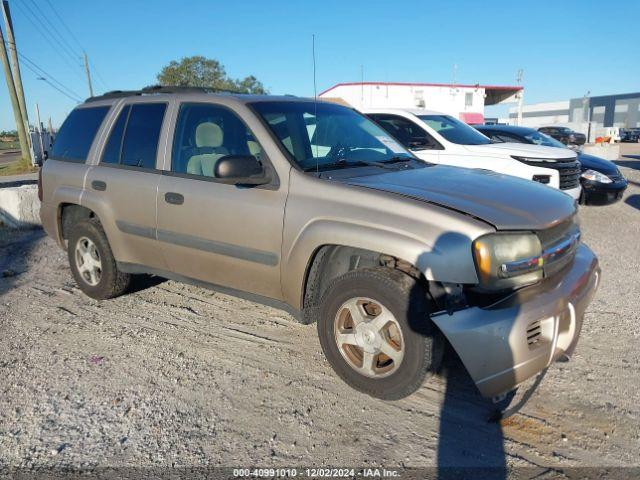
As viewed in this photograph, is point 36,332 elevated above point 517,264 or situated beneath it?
situated beneath

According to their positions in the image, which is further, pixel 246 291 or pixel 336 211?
pixel 246 291

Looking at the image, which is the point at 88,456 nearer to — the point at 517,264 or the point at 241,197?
the point at 241,197

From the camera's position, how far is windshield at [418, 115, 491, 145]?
8.09 meters

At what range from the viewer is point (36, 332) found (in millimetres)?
4375

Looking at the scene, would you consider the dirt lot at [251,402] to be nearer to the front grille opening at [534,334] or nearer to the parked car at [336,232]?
the parked car at [336,232]

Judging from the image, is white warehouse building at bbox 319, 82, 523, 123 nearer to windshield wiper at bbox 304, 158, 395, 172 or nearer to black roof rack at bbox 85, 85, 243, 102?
black roof rack at bbox 85, 85, 243, 102

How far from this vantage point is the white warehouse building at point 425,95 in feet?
86.5

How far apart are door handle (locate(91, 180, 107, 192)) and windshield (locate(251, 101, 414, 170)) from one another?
1639 millimetres

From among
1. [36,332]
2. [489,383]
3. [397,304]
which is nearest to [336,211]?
[397,304]

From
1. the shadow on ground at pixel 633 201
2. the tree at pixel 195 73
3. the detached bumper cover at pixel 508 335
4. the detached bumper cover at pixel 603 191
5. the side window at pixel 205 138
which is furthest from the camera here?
the tree at pixel 195 73

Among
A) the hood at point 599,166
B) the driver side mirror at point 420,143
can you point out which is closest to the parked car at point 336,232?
the driver side mirror at point 420,143

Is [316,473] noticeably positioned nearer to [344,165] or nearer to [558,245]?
[558,245]

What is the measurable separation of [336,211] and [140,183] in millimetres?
1917

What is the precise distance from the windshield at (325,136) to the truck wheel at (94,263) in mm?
2026
